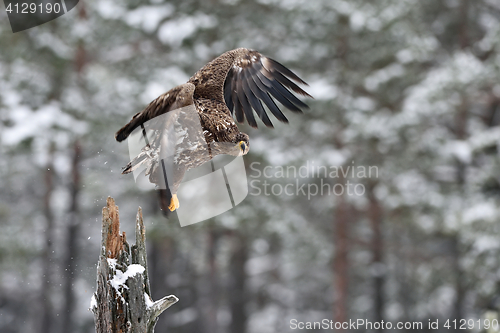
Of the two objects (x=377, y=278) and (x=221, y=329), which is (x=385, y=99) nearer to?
(x=377, y=278)

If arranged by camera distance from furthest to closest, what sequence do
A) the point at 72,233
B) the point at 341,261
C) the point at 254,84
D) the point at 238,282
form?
the point at 238,282
the point at 72,233
the point at 341,261
the point at 254,84

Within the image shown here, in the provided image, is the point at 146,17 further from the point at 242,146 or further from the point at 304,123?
the point at 242,146

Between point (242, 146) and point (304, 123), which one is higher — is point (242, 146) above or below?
below

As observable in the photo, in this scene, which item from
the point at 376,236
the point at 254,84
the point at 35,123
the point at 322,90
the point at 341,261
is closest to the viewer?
the point at 254,84

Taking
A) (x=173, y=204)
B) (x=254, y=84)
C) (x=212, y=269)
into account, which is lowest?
(x=173, y=204)

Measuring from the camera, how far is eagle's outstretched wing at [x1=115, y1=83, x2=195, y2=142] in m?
2.81

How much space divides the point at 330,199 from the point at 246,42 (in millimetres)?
4240

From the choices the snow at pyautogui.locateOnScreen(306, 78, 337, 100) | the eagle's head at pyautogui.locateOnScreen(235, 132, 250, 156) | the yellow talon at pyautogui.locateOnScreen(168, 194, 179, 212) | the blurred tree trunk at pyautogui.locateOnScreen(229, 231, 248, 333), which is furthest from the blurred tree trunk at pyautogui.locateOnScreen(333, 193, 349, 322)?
the yellow talon at pyautogui.locateOnScreen(168, 194, 179, 212)

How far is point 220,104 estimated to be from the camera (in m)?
3.59

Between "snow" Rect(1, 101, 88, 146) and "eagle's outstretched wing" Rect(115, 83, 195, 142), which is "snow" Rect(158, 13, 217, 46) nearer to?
"snow" Rect(1, 101, 88, 146)

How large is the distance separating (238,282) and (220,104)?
1314 centimetres

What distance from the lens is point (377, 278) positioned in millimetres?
14070

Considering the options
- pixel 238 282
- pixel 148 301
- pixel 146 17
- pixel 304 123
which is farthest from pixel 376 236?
pixel 148 301

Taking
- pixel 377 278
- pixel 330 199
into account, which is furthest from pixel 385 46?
pixel 377 278
